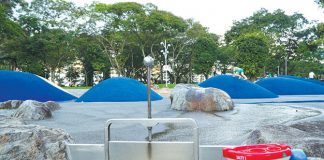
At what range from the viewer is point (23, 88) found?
15945 millimetres

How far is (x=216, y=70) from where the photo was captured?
51.7 meters

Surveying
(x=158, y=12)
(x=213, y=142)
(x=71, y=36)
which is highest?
(x=158, y=12)

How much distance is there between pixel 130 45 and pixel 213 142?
3660cm

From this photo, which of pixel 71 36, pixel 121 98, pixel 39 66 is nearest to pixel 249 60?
pixel 71 36

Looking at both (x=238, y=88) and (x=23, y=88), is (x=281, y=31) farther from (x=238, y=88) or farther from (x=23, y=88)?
(x=23, y=88)

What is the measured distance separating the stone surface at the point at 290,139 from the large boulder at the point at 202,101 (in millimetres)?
6408

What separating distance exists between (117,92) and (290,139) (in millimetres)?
12813

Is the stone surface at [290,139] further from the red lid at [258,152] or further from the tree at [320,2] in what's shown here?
the tree at [320,2]

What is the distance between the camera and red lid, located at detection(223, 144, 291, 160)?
215cm

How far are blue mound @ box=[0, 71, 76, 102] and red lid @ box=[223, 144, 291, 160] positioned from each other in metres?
14.6

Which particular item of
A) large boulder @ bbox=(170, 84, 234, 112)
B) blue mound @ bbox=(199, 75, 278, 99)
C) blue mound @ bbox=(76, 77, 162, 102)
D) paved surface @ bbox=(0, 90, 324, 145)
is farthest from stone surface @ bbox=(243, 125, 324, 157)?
blue mound @ bbox=(199, 75, 278, 99)

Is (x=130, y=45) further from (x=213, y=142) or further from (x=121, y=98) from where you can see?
(x=213, y=142)

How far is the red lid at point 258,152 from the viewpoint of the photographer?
215 centimetres

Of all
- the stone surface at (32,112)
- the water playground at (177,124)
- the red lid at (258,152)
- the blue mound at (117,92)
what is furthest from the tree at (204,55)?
the red lid at (258,152)
